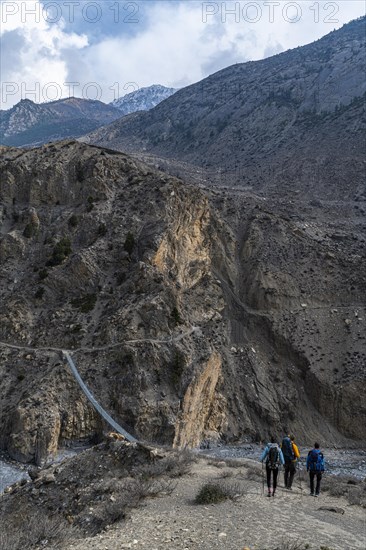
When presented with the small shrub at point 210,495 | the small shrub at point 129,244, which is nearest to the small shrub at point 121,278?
the small shrub at point 129,244

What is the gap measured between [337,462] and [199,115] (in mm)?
118204

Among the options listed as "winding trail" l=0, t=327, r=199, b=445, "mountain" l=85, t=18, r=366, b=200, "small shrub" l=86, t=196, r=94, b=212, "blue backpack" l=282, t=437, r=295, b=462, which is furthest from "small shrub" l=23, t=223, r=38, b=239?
"mountain" l=85, t=18, r=366, b=200

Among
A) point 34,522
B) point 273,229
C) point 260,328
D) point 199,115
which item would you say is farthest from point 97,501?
point 199,115

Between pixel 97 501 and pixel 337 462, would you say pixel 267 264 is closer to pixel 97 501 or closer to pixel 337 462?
pixel 337 462

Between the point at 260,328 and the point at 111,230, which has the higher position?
the point at 111,230

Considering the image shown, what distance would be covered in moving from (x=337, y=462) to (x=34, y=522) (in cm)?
2608

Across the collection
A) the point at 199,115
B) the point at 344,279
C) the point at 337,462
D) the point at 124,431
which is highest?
the point at 199,115

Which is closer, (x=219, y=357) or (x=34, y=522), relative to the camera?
(x=34, y=522)

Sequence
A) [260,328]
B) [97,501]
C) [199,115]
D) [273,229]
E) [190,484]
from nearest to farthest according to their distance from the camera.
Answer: [97,501] → [190,484] → [260,328] → [273,229] → [199,115]

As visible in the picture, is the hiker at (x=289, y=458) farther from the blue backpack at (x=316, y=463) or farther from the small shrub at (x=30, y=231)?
the small shrub at (x=30, y=231)

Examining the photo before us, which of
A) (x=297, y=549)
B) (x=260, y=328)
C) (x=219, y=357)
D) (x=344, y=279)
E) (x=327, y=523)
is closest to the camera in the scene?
(x=297, y=549)

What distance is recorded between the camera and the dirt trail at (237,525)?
1105 cm

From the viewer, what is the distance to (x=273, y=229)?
52656mm

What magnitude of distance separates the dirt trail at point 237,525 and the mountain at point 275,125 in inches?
2750
